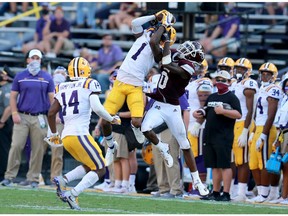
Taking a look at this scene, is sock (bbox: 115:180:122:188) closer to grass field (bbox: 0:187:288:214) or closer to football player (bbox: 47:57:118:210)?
grass field (bbox: 0:187:288:214)

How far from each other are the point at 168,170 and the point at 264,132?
1.42 meters

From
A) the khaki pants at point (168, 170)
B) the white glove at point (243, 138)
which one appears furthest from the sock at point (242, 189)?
the khaki pants at point (168, 170)

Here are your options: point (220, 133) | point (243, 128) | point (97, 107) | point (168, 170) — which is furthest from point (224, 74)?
point (97, 107)

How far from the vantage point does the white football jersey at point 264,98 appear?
16.5m

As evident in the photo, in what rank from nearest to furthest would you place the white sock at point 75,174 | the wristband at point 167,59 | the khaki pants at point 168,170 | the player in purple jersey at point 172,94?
the white sock at point 75,174 → the wristband at point 167,59 → the player in purple jersey at point 172,94 → the khaki pants at point 168,170

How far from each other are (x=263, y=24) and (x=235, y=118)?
733 centimetres

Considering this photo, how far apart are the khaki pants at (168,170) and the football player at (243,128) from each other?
0.86 m

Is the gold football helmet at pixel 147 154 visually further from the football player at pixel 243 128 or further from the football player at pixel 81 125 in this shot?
A: the football player at pixel 81 125

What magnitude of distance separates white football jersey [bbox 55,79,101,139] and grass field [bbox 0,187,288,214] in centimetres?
93

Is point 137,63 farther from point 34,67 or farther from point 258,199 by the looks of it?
point 34,67

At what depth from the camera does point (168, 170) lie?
1659cm

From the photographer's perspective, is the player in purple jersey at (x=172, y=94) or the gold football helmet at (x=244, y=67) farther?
the gold football helmet at (x=244, y=67)

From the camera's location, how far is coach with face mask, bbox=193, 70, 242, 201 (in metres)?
16.4

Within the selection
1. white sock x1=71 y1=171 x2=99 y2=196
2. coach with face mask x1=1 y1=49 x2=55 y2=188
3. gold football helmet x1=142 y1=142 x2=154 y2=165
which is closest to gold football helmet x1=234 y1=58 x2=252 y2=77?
gold football helmet x1=142 y1=142 x2=154 y2=165
